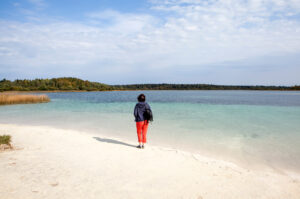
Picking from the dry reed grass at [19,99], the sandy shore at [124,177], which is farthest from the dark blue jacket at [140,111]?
the dry reed grass at [19,99]

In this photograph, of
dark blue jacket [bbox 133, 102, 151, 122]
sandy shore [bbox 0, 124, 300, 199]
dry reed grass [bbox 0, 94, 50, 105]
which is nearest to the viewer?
sandy shore [bbox 0, 124, 300, 199]

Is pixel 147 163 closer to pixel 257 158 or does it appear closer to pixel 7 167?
pixel 7 167

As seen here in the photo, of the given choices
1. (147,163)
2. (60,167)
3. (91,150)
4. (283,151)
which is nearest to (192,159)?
(147,163)

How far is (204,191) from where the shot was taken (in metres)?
3.59

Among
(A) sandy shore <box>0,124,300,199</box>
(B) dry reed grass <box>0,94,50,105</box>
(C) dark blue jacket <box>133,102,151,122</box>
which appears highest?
(C) dark blue jacket <box>133,102,151,122</box>

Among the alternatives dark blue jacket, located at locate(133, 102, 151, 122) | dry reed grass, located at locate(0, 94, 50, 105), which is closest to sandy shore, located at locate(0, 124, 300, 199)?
dark blue jacket, located at locate(133, 102, 151, 122)

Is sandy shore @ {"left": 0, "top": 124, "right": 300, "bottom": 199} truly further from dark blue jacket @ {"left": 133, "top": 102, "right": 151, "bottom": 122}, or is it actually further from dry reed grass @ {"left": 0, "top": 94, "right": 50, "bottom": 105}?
dry reed grass @ {"left": 0, "top": 94, "right": 50, "bottom": 105}

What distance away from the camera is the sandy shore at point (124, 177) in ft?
11.2

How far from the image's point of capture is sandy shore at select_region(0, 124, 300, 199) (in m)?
3.41

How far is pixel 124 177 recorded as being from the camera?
4.06 m

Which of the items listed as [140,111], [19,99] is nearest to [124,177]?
[140,111]

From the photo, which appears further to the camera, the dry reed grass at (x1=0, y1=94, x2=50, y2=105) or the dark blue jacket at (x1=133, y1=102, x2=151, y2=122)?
the dry reed grass at (x1=0, y1=94, x2=50, y2=105)

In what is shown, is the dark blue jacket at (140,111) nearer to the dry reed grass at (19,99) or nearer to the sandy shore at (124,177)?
the sandy shore at (124,177)

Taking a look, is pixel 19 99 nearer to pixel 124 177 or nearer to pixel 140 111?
pixel 140 111
